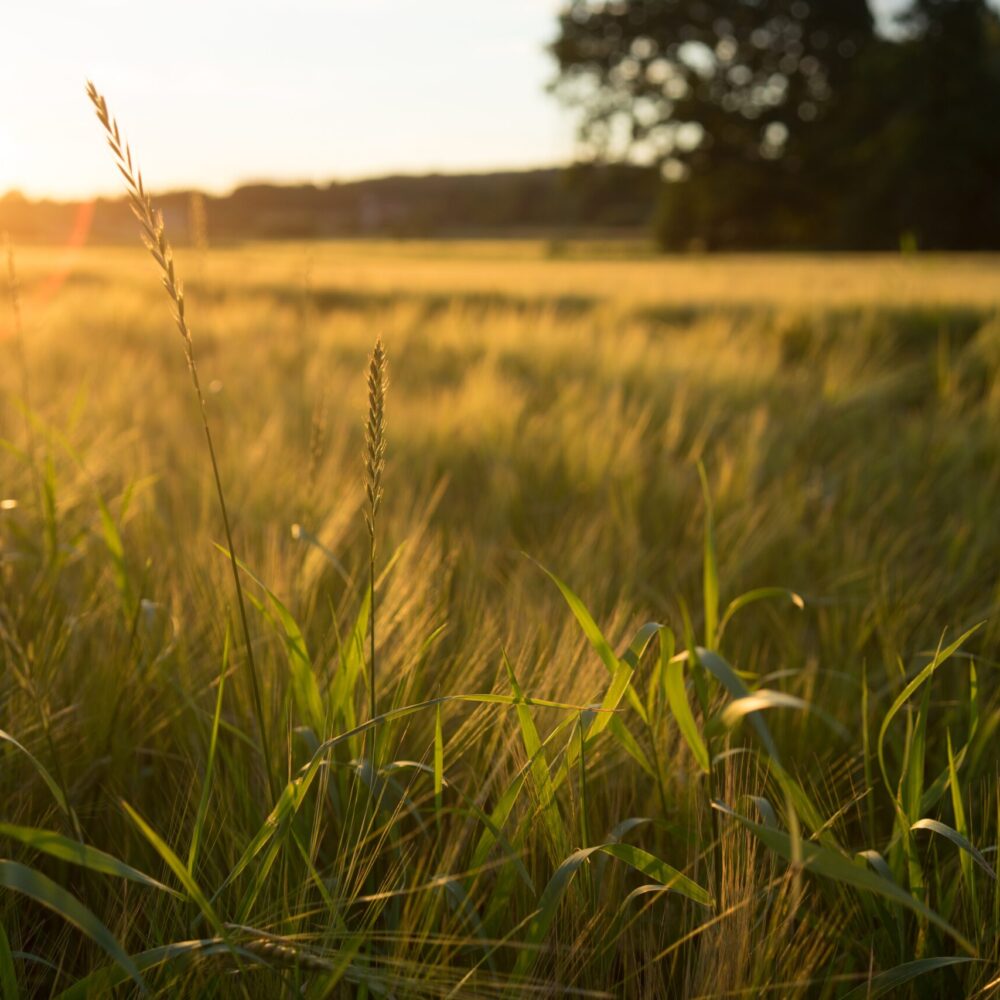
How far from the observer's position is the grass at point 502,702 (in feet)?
1.87

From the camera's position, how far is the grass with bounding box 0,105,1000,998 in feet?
1.87

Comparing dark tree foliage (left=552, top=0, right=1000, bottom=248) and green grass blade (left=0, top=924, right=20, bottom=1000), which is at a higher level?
dark tree foliage (left=552, top=0, right=1000, bottom=248)

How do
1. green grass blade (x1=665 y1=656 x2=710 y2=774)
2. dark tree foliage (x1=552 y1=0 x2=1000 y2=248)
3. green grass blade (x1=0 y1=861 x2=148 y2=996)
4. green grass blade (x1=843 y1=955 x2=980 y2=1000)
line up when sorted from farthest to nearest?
dark tree foliage (x1=552 y1=0 x2=1000 y2=248), green grass blade (x1=665 y1=656 x2=710 y2=774), green grass blade (x1=843 y1=955 x2=980 y2=1000), green grass blade (x1=0 y1=861 x2=148 y2=996)

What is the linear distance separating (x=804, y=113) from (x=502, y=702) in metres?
24.9

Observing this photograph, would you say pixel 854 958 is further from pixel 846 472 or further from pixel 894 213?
pixel 894 213

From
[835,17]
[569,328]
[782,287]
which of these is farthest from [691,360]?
[835,17]

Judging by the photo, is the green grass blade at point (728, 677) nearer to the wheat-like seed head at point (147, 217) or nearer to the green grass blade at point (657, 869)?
the green grass blade at point (657, 869)

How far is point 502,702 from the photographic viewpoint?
0.65 m

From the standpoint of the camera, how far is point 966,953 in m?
0.61

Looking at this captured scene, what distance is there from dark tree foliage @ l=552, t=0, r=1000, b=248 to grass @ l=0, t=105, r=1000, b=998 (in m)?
21.0

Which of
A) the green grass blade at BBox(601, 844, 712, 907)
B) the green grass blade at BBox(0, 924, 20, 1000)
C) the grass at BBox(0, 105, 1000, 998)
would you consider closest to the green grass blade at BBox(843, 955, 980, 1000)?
the grass at BBox(0, 105, 1000, 998)

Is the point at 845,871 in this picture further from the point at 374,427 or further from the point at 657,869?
the point at 374,427

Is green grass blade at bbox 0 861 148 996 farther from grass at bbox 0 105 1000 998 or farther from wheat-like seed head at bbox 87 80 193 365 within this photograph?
wheat-like seed head at bbox 87 80 193 365

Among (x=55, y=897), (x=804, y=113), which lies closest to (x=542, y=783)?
(x=55, y=897)
